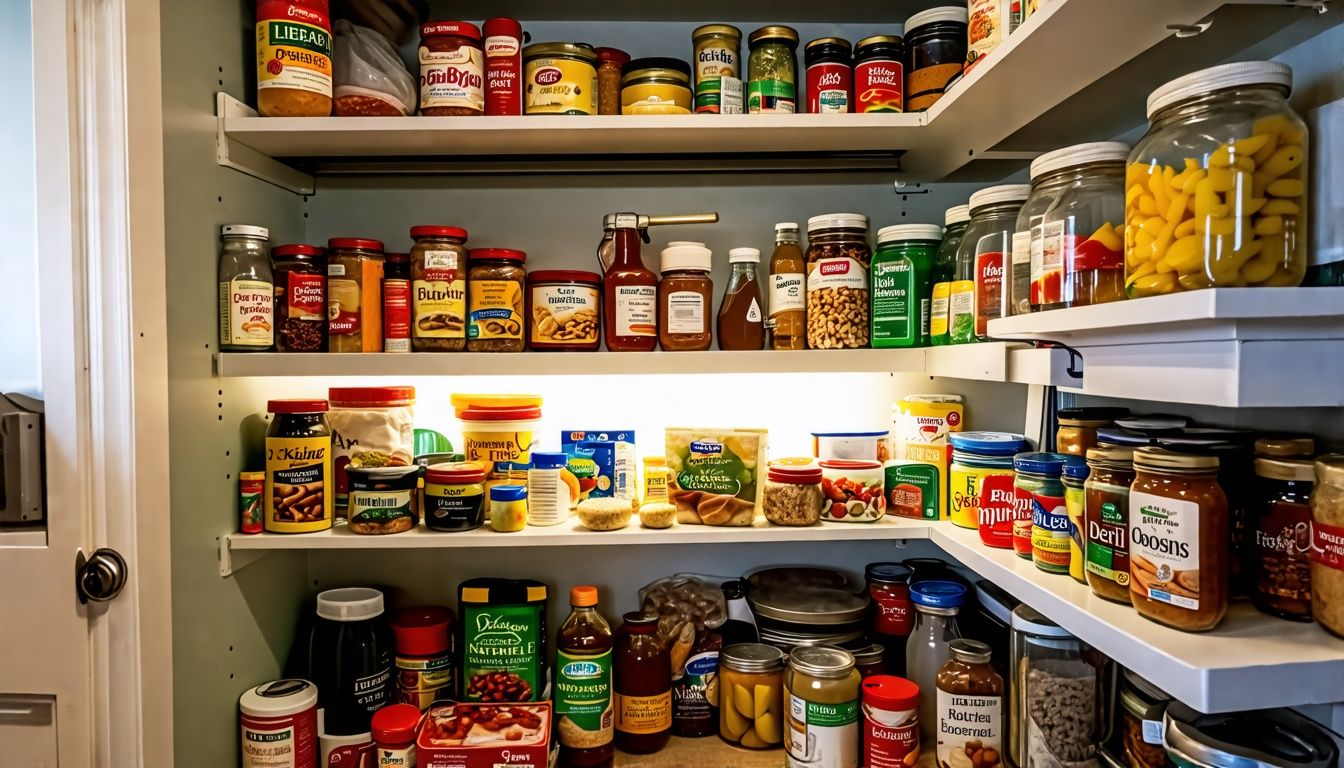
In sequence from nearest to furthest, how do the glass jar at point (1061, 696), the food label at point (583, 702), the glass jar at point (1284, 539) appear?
the glass jar at point (1284, 539) → the glass jar at point (1061, 696) → the food label at point (583, 702)

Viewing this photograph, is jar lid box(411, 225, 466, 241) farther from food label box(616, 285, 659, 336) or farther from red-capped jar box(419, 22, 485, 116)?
food label box(616, 285, 659, 336)

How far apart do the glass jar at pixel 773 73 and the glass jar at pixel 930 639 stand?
907 millimetres

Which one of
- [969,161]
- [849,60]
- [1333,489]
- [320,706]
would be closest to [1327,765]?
[1333,489]

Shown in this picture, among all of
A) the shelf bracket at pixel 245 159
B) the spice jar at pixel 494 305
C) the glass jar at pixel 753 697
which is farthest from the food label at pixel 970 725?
the shelf bracket at pixel 245 159

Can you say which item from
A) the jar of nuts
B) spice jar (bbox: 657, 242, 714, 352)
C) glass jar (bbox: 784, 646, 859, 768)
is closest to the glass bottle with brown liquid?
glass jar (bbox: 784, 646, 859, 768)

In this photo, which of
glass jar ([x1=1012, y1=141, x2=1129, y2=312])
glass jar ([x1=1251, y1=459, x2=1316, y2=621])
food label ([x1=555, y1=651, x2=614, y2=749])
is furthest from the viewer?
food label ([x1=555, y1=651, x2=614, y2=749])

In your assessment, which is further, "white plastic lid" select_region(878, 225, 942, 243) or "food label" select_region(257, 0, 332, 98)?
"white plastic lid" select_region(878, 225, 942, 243)

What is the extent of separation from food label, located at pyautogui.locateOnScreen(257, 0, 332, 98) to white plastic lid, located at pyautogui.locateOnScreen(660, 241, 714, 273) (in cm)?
67

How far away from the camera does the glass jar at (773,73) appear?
141 cm

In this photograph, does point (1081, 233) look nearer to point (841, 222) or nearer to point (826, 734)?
point (841, 222)

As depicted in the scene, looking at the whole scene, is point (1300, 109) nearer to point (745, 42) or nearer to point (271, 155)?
point (745, 42)

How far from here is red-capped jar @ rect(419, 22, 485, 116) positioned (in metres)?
1.35

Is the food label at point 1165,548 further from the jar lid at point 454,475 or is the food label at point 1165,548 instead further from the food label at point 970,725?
the jar lid at point 454,475

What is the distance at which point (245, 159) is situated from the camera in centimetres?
141
